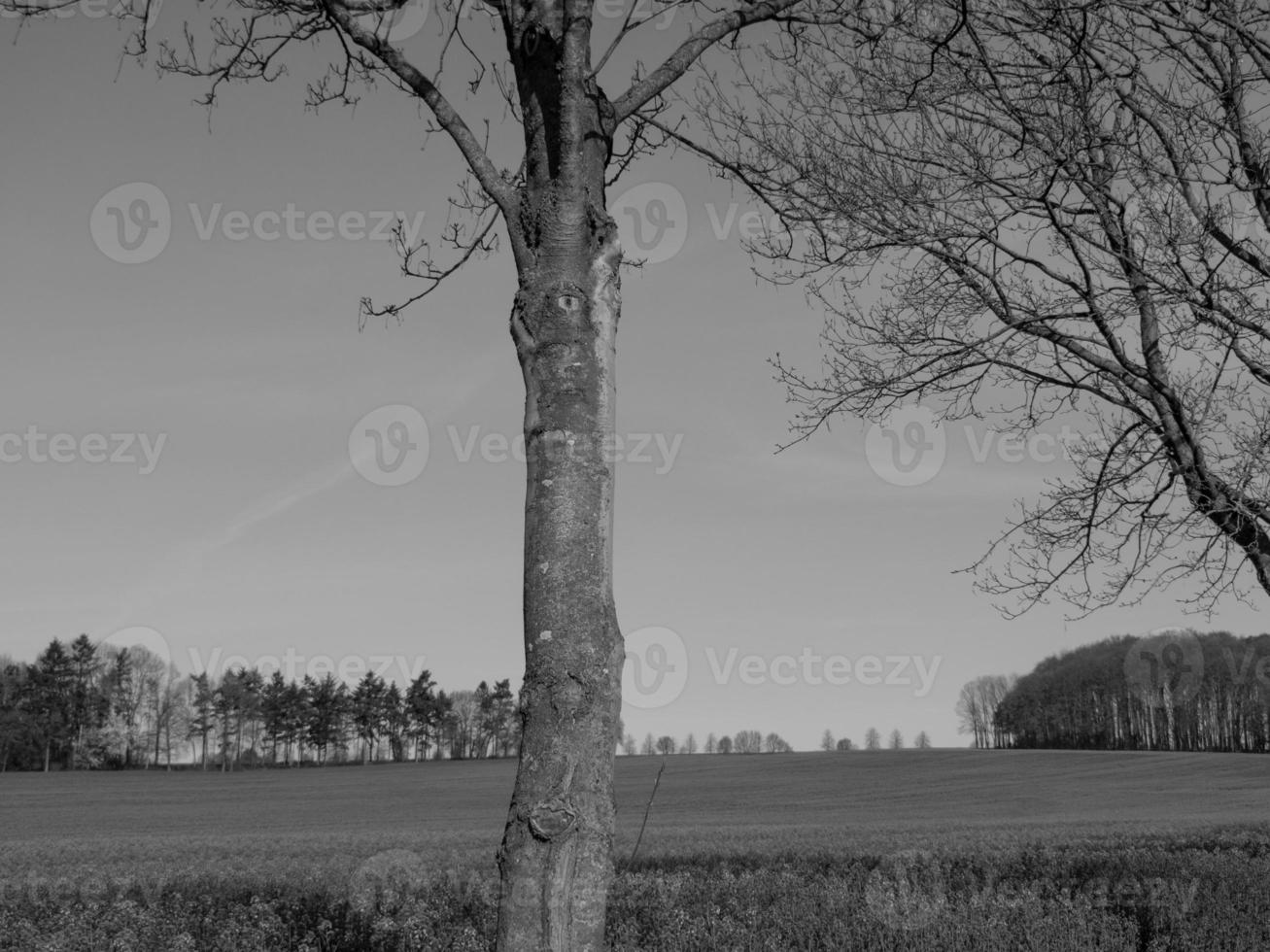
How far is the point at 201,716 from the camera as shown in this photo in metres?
107

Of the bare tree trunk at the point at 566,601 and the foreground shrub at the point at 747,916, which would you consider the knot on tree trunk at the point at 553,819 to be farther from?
the foreground shrub at the point at 747,916

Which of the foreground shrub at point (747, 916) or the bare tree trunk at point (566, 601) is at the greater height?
the bare tree trunk at point (566, 601)

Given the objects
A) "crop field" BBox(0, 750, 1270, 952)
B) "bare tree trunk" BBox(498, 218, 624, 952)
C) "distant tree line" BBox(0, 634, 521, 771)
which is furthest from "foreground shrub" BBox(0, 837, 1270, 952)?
"distant tree line" BBox(0, 634, 521, 771)

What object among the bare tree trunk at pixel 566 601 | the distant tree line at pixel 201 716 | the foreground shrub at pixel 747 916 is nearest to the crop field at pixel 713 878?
the foreground shrub at pixel 747 916

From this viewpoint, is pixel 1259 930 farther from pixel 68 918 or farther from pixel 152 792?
pixel 152 792

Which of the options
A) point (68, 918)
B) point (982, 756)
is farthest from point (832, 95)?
point (982, 756)

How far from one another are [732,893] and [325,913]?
3.24 metres

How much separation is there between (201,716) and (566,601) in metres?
115

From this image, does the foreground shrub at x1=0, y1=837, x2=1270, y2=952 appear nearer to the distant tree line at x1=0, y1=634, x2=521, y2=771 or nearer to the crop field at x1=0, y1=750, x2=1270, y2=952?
the crop field at x1=0, y1=750, x2=1270, y2=952

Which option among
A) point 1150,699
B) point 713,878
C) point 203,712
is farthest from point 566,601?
point 1150,699

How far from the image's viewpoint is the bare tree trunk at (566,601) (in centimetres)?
370

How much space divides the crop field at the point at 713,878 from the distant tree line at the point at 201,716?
2034 inches

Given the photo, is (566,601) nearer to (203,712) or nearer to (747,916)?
(747,916)

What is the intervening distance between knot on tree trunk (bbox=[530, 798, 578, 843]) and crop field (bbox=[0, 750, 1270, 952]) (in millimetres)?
2989
